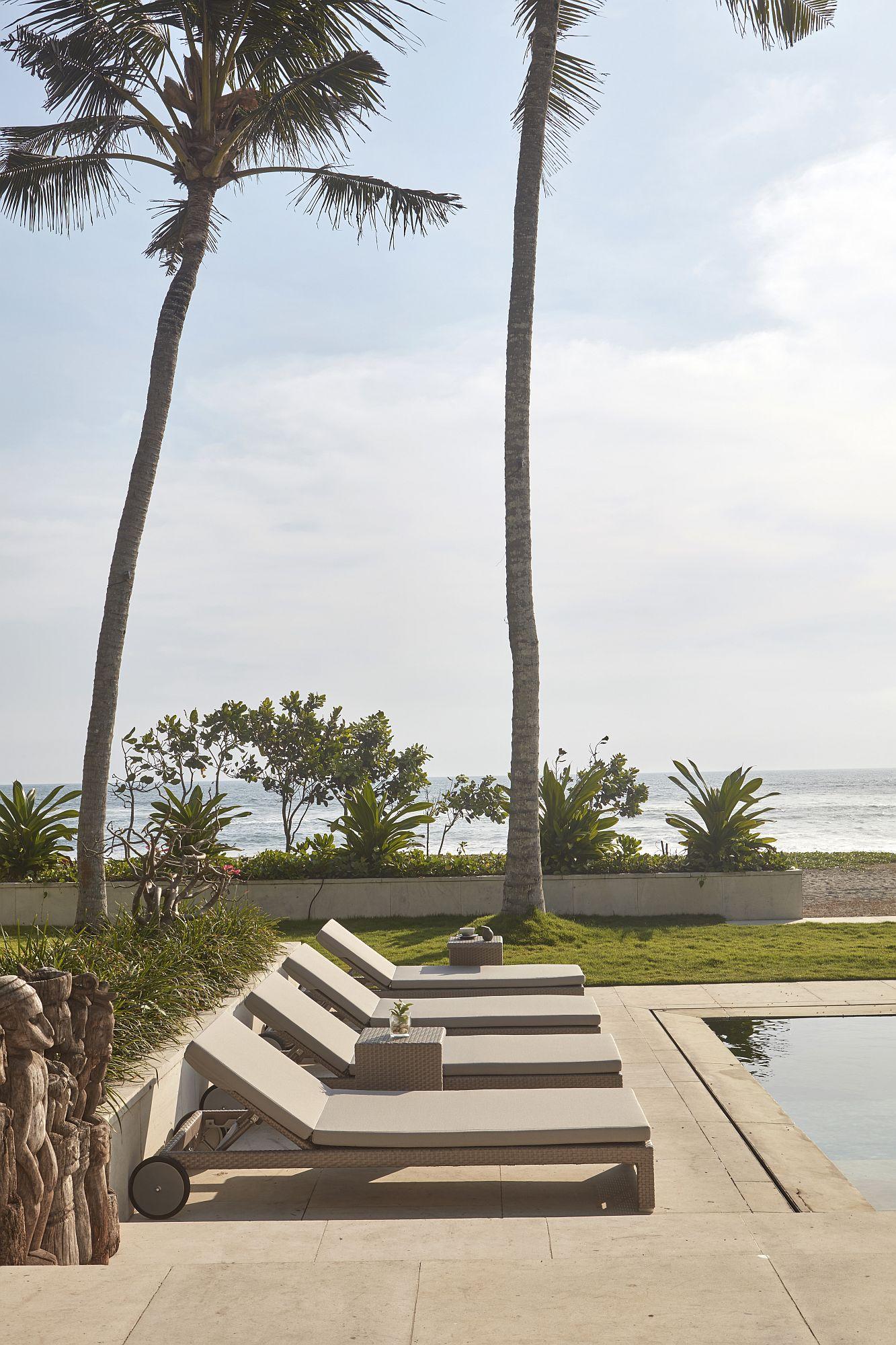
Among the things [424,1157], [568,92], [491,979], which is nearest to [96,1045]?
[424,1157]

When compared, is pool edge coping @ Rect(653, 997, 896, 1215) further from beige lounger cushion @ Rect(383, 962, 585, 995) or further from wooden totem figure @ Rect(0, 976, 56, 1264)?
wooden totem figure @ Rect(0, 976, 56, 1264)

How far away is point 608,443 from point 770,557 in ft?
77.0

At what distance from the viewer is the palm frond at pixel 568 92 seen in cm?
1258

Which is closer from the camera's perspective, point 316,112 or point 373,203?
point 316,112

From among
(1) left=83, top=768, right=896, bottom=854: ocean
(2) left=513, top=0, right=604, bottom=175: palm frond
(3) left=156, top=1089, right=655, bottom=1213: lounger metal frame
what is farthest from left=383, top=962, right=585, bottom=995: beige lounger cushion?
(1) left=83, top=768, right=896, bottom=854: ocean

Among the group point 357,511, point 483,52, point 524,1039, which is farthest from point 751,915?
point 357,511

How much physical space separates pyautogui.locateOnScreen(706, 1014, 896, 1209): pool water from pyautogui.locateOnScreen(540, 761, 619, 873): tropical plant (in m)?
5.54

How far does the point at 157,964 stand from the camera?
5.68 metres

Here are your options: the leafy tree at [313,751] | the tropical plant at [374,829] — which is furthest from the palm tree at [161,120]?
the leafy tree at [313,751]

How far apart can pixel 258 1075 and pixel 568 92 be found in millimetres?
12920

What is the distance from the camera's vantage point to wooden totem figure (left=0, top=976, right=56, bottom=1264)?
3062mm

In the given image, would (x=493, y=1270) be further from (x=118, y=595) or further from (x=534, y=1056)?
(x=118, y=595)

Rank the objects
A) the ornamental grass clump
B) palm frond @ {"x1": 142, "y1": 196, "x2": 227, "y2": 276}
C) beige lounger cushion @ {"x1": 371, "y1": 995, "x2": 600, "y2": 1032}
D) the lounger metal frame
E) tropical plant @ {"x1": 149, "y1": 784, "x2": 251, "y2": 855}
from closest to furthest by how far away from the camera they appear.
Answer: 1. the lounger metal frame
2. the ornamental grass clump
3. beige lounger cushion @ {"x1": 371, "y1": 995, "x2": 600, "y2": 1032}
4. palm frond @ {"x1": 142, "y1": 196, "x2": 227, "y2": 276}
5. tropical plant @ {"x1": 149, "y1": 784, "x2": 251, "y2": 855}

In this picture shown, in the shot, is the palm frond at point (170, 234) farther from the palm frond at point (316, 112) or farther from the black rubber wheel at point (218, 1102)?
the black rubber wheel at point (218, 1102)
